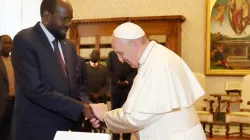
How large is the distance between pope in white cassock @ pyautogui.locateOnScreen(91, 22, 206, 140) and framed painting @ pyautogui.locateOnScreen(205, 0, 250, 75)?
9309 millimetres

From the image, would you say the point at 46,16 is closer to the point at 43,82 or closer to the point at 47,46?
the point at 47,46

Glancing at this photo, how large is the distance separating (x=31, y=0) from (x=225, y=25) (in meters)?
5.54

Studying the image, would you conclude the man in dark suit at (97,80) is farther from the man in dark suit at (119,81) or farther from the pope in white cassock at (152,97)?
the pope in white cassock at (152,97)

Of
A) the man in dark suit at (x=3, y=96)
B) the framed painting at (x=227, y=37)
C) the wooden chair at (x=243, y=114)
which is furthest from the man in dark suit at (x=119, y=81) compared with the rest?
the framed painting at (x=227, y=37)

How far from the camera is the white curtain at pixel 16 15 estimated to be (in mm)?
11305

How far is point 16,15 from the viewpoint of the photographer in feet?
38.5

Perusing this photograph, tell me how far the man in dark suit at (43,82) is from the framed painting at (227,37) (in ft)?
30.5

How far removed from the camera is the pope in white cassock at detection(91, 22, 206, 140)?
2.65 meters

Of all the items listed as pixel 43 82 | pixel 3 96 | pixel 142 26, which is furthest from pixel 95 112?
pixel 142 26

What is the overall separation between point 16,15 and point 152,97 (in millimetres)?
9747

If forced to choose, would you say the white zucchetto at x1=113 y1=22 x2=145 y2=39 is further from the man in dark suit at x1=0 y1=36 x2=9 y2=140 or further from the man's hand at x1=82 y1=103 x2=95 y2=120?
the man in dark suit at x1=0 y1=36 x2=9 y2=140

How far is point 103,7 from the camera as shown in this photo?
13227 millimetres

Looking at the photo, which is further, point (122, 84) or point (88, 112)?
point (122, 84)

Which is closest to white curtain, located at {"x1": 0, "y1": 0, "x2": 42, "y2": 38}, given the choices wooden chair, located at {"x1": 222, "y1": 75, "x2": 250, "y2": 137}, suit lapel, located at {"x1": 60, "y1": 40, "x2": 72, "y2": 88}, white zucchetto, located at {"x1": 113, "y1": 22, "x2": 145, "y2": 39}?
wooden chair, located at {"x1": 222, "y1": 75, "x2": 250, "y2": 137}
